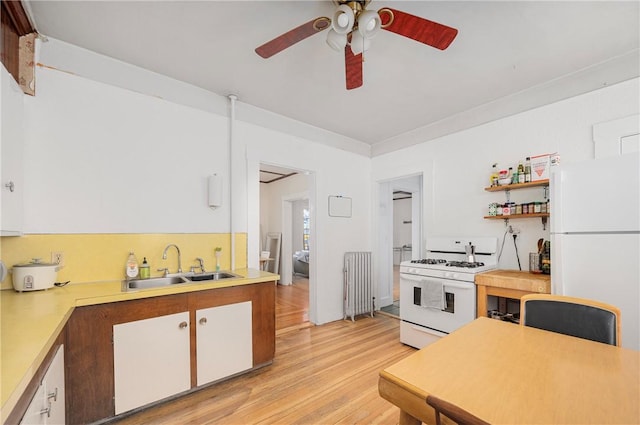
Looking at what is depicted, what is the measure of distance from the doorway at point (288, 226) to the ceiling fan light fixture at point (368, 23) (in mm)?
3100

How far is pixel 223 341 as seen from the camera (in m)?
2.23

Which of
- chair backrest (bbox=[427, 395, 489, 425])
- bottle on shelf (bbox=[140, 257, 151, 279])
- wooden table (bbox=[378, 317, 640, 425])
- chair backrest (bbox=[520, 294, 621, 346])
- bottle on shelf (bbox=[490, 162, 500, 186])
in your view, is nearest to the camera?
chair backrest (bbox=[427, 395, 489, 425])

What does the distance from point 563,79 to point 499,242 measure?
1604 mm

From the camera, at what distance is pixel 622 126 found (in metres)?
2.21

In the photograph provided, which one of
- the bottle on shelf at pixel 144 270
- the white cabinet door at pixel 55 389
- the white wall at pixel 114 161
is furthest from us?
the bottle on shelf at pixel 144 270

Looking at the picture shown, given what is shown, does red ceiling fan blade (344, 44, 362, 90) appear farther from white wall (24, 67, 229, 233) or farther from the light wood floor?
the light wood floor

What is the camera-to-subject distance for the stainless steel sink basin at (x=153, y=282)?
2210 mm

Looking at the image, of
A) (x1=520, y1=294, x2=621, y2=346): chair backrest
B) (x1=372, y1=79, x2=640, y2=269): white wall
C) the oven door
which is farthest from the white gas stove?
(x1=520, y1=294, x2=621, y2=346): chair backrest

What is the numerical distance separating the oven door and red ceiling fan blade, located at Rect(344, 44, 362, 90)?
202cm

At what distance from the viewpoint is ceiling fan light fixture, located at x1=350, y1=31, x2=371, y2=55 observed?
1.54 metres

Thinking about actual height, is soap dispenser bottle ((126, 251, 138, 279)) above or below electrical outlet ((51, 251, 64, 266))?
below

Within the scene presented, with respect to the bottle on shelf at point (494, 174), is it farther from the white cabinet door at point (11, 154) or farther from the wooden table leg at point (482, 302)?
the white cabinet door at point (11, 154)

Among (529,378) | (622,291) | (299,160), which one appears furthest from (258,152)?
(622,291)

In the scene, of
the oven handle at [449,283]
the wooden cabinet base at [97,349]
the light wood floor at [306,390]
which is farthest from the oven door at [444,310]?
the wooden cabinet base at [97,349]
